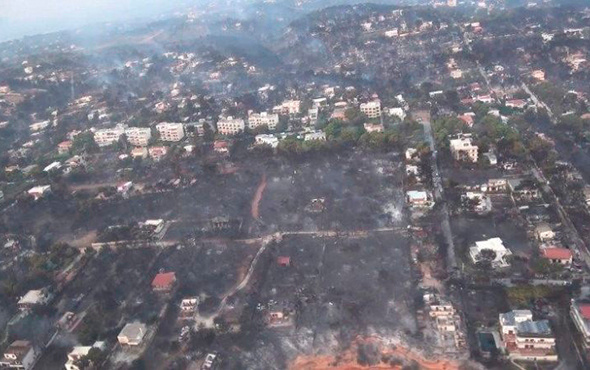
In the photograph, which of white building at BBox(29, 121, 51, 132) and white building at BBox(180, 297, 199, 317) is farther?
white building at BBox(29, 121, 51, 132)

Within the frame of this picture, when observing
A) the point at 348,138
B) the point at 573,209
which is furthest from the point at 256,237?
the point at 573,209

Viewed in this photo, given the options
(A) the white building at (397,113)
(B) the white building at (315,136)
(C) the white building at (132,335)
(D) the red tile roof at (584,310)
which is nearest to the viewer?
(D) the red tile roof at (584,310)

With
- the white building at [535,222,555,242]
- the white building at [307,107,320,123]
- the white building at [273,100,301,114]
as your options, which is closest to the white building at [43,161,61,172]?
the white building at [273,100,301,114]

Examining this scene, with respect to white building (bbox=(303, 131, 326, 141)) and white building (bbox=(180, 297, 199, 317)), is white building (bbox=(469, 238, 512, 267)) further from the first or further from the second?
white building (bbox=(303, 131, 326, 141))

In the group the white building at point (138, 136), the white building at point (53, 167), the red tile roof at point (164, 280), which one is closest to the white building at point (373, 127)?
the white building at point (138, 136)

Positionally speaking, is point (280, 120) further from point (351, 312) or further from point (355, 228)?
point (351, 312)

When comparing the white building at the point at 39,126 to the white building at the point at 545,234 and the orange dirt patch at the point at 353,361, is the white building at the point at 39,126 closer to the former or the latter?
the orange dirt patch at the point at 353,361
